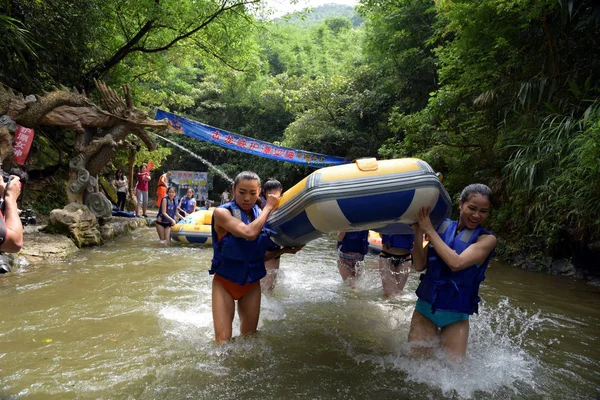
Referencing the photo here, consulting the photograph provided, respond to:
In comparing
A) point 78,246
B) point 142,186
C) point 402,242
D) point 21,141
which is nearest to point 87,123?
point 21,141

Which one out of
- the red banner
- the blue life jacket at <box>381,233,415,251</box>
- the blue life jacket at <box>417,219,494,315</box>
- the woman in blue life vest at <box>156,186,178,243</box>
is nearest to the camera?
the blue life jacket at <box>417,219,494,315</box>

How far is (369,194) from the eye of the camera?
2.36 m

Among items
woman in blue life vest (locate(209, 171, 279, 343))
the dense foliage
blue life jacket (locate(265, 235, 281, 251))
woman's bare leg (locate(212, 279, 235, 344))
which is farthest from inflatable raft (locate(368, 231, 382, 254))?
woman's bare leg (locate(212, 279, 235, 344))

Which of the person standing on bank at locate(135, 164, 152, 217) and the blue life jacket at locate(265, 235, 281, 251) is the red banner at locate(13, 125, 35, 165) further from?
the blue life jacket at locate(265, 235, 281, 251)

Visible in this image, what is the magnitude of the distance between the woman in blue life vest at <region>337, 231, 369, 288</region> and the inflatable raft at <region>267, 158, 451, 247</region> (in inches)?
76.8

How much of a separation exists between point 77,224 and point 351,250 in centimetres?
525

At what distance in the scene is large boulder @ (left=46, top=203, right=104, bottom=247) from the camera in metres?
6.96

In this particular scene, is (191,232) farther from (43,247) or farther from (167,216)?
(43,247)

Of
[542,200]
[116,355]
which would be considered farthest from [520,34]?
[116,355]

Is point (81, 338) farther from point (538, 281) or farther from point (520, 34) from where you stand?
point (520, 34)

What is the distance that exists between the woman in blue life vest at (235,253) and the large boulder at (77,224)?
531cm

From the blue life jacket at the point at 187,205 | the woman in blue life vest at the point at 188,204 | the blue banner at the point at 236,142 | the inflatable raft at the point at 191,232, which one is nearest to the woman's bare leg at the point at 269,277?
the inflatable raft at the point at 191,232

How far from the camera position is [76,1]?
347 inches

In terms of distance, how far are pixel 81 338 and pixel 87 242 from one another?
4.67 metres
